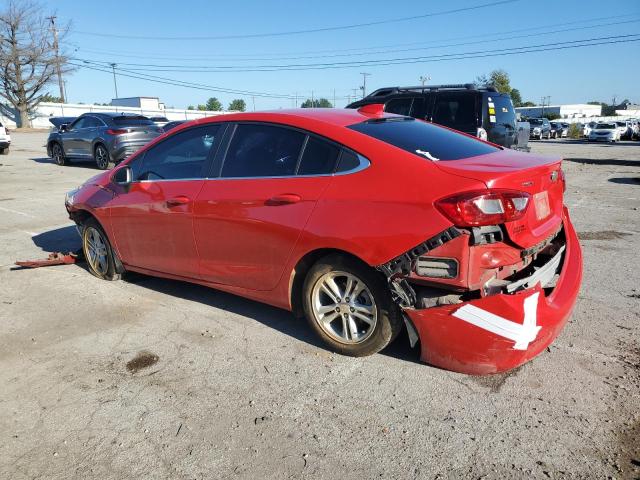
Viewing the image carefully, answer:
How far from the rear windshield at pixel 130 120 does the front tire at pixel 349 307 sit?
13910mm

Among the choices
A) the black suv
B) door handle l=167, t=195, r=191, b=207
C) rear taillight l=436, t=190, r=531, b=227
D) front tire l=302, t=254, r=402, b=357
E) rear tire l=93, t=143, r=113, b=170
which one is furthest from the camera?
rear tire l=93, t=143, r=113, b=170

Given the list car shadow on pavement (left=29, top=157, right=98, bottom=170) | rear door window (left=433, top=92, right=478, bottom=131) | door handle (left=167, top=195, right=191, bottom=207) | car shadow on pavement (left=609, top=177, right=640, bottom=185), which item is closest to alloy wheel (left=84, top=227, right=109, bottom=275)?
door handle (left=167, top=195, right=191, bottom=207)

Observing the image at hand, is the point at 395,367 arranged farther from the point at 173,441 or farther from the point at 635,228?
the point at 635,228

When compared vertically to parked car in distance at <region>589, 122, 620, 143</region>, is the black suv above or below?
above

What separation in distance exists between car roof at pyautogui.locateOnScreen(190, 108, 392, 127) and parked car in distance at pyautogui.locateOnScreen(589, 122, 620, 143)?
4131 centimetres

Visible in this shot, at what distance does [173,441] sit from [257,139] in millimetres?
2210

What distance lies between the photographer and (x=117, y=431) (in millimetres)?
2854

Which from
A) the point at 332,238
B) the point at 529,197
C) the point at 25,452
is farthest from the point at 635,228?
the point at 25,452

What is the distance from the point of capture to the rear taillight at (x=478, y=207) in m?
2.90

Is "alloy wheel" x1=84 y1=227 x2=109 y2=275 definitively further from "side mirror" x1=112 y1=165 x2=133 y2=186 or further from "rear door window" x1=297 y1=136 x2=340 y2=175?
"rear door window" x1=297 y1=136 x2=340 y2=175

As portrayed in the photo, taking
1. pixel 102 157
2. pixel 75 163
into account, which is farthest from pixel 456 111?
pixel 75 163

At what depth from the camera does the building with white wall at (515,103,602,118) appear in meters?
85.6

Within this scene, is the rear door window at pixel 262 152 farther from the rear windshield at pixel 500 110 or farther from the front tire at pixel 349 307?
the rear windshield at pixel 500 110

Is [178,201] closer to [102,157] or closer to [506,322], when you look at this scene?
[506,322]
